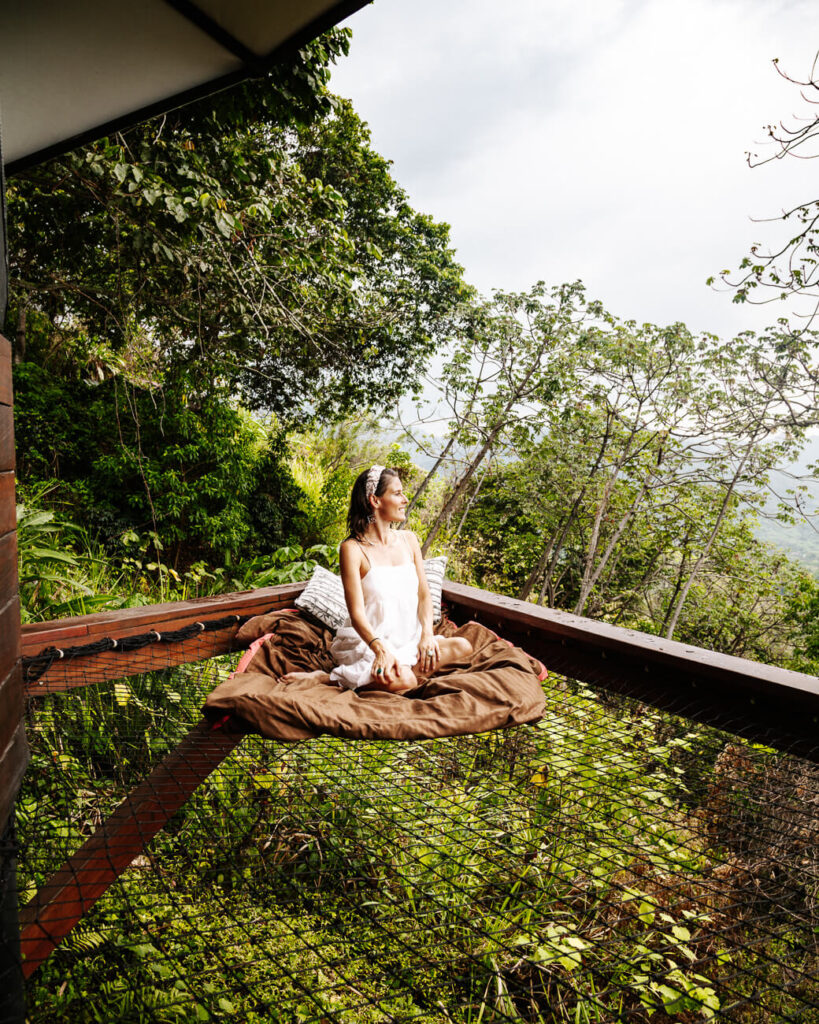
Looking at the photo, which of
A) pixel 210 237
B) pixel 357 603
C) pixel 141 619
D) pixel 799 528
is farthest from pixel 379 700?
pixel 799 528

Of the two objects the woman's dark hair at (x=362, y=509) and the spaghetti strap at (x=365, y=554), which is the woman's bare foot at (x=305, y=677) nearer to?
the spaghetti strap at (x=365, y=554)

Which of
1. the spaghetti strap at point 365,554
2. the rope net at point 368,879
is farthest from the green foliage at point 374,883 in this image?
the spaghetti strap at point 365,554

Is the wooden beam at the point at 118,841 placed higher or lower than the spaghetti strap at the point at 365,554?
lower

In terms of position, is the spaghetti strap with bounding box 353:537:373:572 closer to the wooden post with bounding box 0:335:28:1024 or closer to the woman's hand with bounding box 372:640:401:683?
the woman's hand with bounding box 372:640:401:683

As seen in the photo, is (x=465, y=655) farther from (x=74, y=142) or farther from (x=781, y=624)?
(x=781, y=624)

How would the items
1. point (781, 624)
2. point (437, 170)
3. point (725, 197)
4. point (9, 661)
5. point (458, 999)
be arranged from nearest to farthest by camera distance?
point (9, 661), point (458, 999), point (725, 197), point (781, 624), point (437, 170)

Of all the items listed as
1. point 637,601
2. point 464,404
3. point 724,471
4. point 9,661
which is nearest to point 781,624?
point 637,601

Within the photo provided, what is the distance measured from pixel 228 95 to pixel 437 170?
25.9 ft

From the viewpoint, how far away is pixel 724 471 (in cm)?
719

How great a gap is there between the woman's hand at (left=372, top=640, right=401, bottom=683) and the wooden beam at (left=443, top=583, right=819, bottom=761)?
1.56 ft

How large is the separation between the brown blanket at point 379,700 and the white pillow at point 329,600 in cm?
21

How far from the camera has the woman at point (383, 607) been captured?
1761 mm

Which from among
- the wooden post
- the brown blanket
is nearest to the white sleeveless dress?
the brown blanket

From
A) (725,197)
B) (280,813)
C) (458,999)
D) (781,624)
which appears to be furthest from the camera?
(781,624)
